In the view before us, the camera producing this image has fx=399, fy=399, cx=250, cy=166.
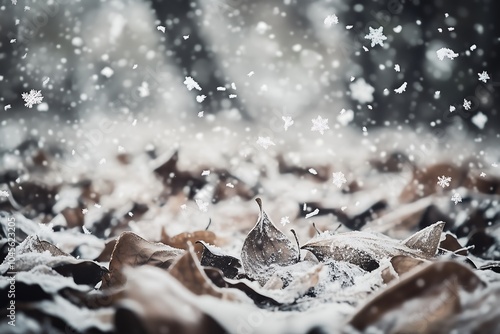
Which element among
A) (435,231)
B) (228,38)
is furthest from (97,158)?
(435,231)

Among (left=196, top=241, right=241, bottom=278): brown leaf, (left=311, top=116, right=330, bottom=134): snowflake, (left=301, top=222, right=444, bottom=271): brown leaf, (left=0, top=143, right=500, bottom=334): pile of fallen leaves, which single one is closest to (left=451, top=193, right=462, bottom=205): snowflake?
(left=0, top=143, right=500, bottom=334): pile of fallen leaves

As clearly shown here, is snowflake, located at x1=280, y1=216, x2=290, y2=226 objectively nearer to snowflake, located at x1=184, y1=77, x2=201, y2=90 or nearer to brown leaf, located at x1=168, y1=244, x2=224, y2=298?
snowflake, located at x1=184, y1=77, x2=201, y2=90

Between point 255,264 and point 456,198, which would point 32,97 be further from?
point 456,198

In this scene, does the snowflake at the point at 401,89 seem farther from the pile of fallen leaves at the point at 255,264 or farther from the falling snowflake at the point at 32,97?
the falling snowflake at the point at 32,97

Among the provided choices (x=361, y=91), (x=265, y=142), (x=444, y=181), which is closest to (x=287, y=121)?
(x=265, y=142)

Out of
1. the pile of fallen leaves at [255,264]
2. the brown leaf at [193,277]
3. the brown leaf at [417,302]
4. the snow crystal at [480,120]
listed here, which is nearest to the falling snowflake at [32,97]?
the pile of fallen leaves at [255,264]

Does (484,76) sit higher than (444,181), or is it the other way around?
(484,76)
